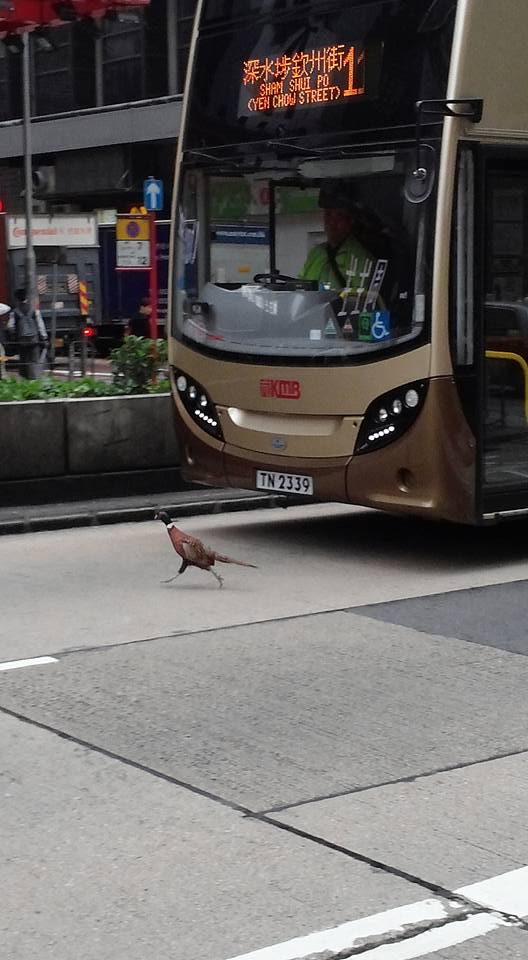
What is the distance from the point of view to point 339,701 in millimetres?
6535

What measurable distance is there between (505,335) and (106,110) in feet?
89.3

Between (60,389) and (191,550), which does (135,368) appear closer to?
(60,389)

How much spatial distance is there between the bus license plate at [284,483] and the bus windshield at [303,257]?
31.0 inches

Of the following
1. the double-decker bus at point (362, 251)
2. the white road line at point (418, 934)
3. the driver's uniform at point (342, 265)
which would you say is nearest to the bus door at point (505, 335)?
the double-decker bus at point (362, 251)

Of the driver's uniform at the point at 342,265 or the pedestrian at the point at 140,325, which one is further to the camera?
the pedestrian at the point at 140,325

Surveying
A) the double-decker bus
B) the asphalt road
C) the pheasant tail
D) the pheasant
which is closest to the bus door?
the double-decker bus

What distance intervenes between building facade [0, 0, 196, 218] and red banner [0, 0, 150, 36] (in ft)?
56.2

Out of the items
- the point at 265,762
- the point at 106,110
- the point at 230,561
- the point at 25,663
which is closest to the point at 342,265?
the point at 230,561

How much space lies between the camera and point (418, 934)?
13.4 feet

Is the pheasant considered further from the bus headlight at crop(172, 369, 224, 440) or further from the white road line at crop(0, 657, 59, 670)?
the white road line at crop(0, 657, 59, 670)

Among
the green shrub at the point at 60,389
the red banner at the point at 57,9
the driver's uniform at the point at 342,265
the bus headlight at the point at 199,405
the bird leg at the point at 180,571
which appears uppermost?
the red banner at the point at 57,9

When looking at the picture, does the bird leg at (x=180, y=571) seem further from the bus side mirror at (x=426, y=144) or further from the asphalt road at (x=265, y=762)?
the bus side mirror at (x=426, y=144)

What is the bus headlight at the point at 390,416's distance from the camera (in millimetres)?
9320

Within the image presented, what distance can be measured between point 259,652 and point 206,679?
1.99 ft
